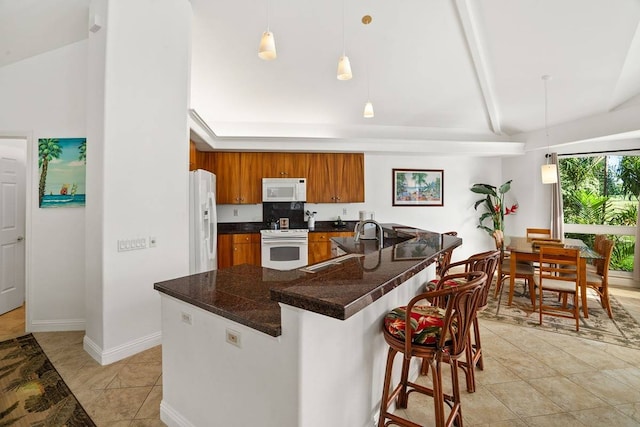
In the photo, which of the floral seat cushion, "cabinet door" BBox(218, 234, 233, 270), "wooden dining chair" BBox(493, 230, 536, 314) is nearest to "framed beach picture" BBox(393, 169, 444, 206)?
"wooden dining chair" BBox(493, 230, 536, 314)

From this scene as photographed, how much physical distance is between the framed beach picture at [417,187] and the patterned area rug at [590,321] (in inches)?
89.3

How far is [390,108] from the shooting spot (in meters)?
5.01

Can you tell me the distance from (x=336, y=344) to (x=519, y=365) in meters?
2.09

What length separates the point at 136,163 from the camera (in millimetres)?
2656

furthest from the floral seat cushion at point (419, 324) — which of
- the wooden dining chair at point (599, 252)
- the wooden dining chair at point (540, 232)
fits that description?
the wooden dining chair at point (540, 232)

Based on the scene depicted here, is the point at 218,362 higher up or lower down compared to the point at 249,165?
lower down

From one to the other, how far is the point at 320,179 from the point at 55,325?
3.91m

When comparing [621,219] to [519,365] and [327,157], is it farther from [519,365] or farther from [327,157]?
[327,157]

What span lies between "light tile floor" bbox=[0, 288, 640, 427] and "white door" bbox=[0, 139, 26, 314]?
0.92 m

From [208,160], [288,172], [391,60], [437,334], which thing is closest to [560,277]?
[437,334]

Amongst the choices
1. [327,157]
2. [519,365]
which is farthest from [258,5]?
[519,365]

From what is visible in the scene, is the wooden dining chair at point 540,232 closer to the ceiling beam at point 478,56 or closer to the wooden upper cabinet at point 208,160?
the ceiling beam at point 478,56

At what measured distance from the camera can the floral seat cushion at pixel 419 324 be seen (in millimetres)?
1510

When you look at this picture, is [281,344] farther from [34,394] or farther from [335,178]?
[335,178]
